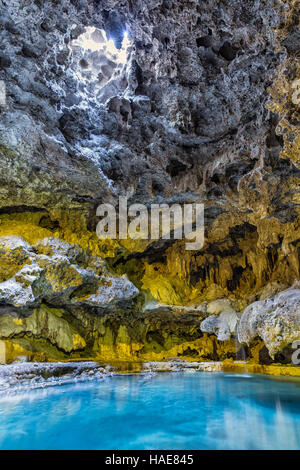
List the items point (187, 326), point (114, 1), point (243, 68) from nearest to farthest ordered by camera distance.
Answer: point (114, 1)
point (243, 68)
point (187, 326)

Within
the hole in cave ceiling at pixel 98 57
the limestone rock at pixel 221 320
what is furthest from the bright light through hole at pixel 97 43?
the limestone rock at pixel 221 320

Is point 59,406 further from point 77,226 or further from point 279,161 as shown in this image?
point 279,161

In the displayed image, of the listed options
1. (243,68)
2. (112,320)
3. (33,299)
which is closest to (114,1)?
(243,68)

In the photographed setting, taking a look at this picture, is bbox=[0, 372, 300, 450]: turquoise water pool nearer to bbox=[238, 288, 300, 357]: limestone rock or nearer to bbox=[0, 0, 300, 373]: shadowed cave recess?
bbox=[238, 288, 300, 357]: limestone rock

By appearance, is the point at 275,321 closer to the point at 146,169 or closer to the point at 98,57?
the point at 146,169

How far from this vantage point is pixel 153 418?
470cm

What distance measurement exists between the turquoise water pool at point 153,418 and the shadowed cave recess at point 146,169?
1641 millimetres

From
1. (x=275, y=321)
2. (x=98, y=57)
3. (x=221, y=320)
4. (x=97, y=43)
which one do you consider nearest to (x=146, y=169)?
(x=98, y=57)

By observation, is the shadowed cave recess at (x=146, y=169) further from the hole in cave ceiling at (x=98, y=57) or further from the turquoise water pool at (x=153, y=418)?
the turquoise water pool at (x=153, y=418)

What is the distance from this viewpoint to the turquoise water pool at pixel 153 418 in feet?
11.6

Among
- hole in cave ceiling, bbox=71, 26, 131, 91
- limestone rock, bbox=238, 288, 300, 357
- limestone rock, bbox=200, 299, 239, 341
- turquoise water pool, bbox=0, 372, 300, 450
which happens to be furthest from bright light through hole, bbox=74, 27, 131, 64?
limestone rock, bbox=200, 299, 239, 341

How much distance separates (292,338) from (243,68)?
5911mm

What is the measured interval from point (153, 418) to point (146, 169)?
6.02 m
